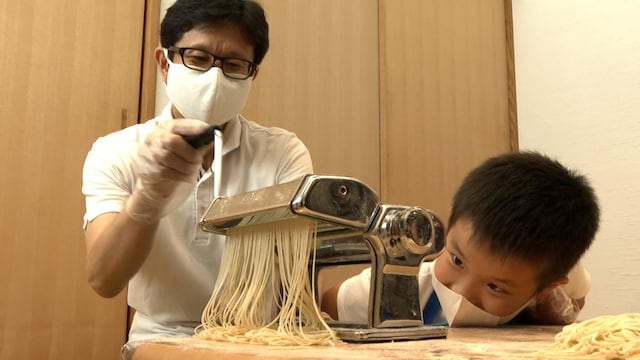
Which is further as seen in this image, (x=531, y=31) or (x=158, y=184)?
(x=531, y=31)

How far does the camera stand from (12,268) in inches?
68.5

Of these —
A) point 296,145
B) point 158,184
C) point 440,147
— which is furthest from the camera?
point 440,147

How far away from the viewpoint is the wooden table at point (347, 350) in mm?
572

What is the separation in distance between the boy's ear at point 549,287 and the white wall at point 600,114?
1.34 m

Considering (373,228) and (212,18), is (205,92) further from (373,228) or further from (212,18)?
(373,228)

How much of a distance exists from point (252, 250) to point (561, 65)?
90.4 inches

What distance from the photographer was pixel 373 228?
2.57ft

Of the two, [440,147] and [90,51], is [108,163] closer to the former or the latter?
[90,51]

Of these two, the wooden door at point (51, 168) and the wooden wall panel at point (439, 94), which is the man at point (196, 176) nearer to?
the wooden door at point (51, 168)

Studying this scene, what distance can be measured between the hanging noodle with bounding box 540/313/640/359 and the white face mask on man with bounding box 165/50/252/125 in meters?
0.76

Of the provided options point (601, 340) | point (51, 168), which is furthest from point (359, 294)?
point (51, 168)

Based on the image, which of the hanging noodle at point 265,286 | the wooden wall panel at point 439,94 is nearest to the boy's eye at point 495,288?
the hanging noodle at point 265,286

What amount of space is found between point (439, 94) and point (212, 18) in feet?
5.83

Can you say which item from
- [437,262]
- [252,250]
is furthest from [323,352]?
[437,262]
